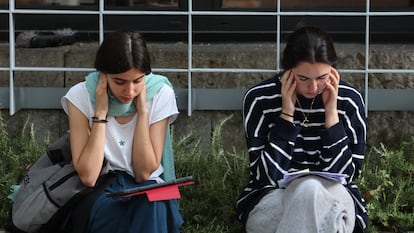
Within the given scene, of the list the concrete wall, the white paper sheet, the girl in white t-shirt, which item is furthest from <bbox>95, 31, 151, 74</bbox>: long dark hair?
the concrete wall

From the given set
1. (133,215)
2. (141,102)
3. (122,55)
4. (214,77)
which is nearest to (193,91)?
(214,77)

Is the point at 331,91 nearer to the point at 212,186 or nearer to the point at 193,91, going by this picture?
the point at 212,186

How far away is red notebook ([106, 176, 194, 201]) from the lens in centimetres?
380

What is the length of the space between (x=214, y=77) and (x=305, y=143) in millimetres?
1072

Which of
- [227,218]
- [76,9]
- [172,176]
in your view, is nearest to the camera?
[172,176]

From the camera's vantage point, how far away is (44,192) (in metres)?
4.00

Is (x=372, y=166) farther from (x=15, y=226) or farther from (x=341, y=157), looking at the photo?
(x=15, y=226)

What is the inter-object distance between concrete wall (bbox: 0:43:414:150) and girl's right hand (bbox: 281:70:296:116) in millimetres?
1026

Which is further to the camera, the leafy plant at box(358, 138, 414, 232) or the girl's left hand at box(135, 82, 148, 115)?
the leafy plant at box(358, 138, 414, 232)

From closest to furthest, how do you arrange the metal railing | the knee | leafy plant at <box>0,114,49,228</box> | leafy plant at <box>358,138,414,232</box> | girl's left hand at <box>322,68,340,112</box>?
the knee < girl's left hand at <box>322,68,340,112</box> < leafy plant at <box>358,138,414,232</box> < leafy plant at <box>0,114,49,228</box> < the metal railing

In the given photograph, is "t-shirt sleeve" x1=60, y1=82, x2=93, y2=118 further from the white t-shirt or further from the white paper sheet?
the white paper sheet

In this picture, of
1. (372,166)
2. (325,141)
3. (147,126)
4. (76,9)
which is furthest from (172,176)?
(76,9)

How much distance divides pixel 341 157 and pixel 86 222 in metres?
1.18

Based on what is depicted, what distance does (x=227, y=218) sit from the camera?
15.2 feet
